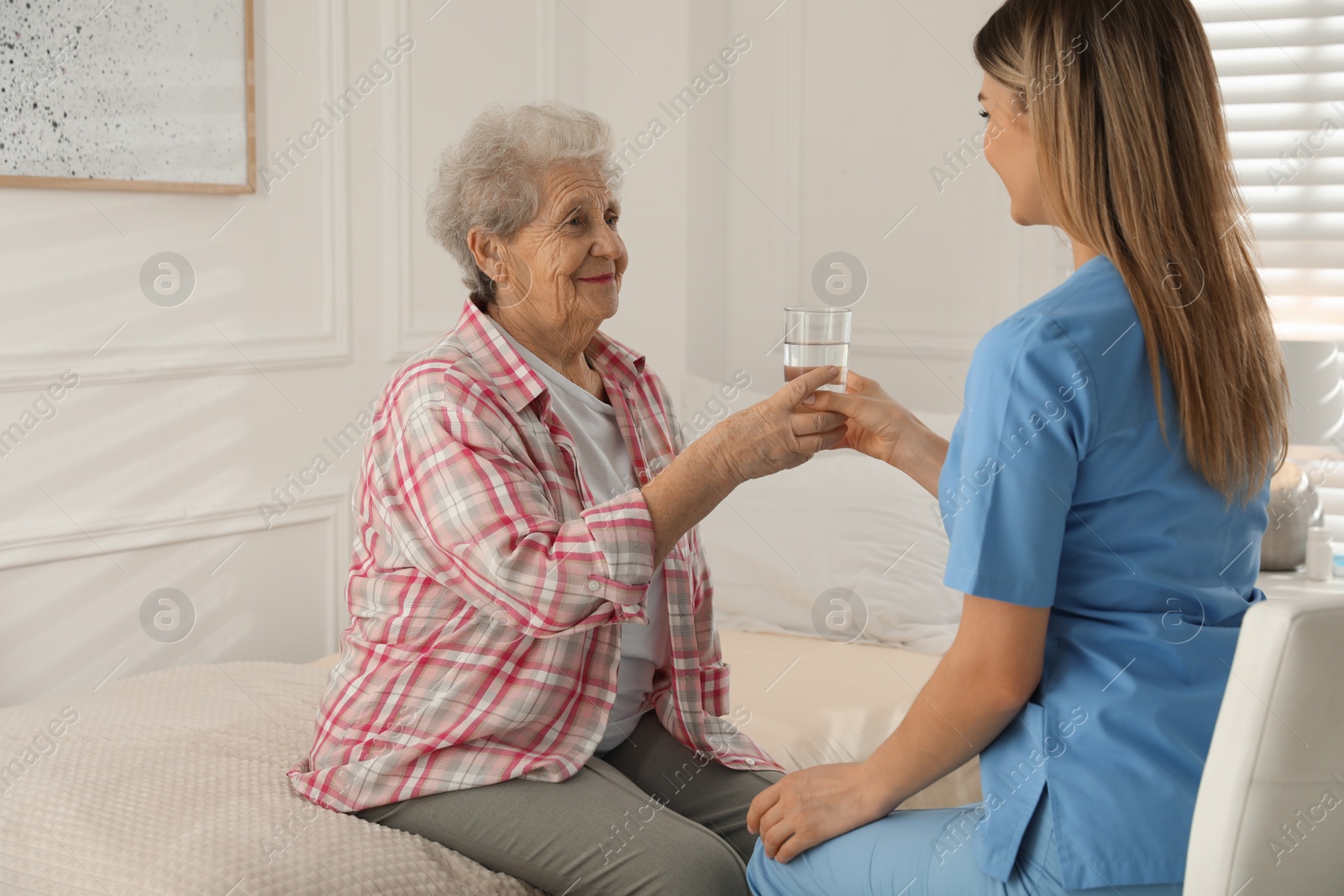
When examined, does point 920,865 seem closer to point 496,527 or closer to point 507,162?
point 496,527

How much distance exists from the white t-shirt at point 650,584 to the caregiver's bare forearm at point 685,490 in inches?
9.8

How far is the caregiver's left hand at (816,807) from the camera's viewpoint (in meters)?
1.22

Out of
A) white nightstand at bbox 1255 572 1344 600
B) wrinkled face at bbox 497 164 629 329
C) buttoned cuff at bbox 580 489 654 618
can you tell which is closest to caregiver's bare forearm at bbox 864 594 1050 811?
buttoned cuff at bbox 580 489 654 618

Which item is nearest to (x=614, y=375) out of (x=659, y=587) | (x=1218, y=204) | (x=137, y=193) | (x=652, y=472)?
(x=652, y=472)

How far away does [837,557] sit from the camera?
2.64 m

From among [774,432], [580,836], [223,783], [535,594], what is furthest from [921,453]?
[223,783]

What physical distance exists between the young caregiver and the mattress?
25.7 inches

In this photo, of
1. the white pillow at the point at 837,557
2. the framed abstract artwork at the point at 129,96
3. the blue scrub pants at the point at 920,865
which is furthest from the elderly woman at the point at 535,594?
the framed abstract artwork at the point at 129,96

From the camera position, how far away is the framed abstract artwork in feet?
7.50

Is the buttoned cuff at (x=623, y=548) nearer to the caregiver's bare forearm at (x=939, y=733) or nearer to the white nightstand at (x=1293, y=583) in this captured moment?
the caregiver's bare forearm at (x=939, y=733)

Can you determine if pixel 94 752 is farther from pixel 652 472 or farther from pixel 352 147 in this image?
pixel 352 147

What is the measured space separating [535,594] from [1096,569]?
636 mm

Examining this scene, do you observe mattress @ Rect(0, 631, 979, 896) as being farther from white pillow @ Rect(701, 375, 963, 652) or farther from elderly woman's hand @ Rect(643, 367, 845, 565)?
elderly woman's hand @ Rect(643, 367, 845, 565)

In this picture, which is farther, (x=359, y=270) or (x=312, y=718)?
(x=359, y=270)
